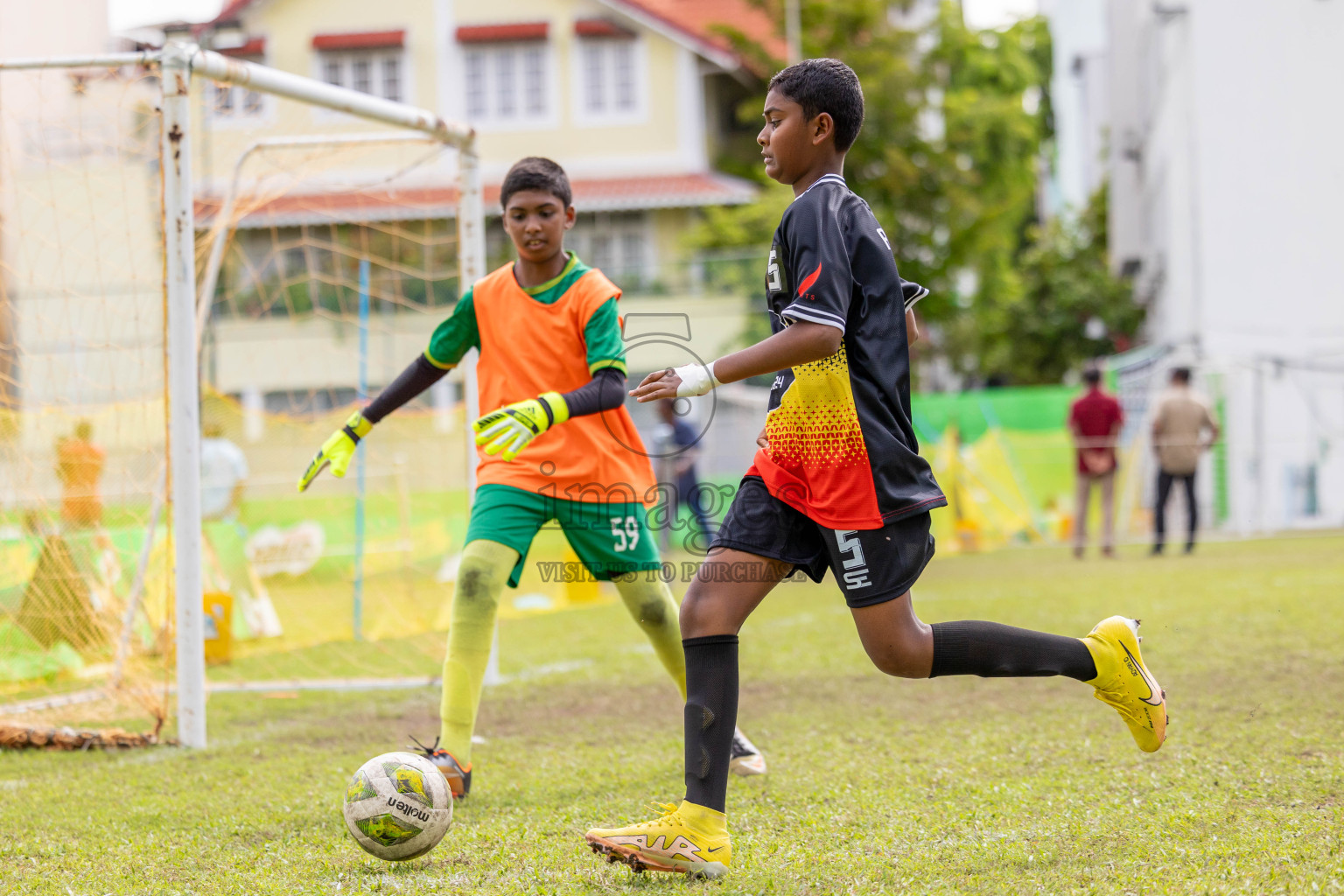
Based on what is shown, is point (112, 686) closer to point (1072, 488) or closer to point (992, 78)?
point (1072, 488)

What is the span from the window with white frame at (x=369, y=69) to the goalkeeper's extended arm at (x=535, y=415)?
86.8ft

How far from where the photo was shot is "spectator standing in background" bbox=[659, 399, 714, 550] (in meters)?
13.6

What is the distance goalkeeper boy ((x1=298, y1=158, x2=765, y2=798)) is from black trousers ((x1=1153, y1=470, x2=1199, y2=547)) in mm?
9899

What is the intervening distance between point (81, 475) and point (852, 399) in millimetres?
5852

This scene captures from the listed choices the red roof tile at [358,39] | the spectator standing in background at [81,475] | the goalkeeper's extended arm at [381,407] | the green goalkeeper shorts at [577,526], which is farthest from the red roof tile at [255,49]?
the green goalkeeper shorts at [577,526]

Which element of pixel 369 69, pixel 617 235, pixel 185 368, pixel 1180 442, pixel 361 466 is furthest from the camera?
pixel 369 69

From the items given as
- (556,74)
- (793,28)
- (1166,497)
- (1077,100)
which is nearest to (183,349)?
(1166,497)

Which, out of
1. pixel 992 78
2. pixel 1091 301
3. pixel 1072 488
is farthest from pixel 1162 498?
pixel 992 78

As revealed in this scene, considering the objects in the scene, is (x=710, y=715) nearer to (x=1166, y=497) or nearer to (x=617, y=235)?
(x=1166, y=497)

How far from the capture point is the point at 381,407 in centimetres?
470

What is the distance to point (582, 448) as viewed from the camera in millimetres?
4586

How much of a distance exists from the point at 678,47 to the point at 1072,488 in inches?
619

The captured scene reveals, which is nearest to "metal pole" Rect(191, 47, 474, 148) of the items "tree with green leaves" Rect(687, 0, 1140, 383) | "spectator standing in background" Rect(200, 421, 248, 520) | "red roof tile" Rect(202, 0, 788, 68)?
"spectator standing in background" Rect(200, 421, 248, 520)

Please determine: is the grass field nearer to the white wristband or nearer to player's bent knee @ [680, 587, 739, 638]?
player's bent knee @ [680, 587, 739, 638]
